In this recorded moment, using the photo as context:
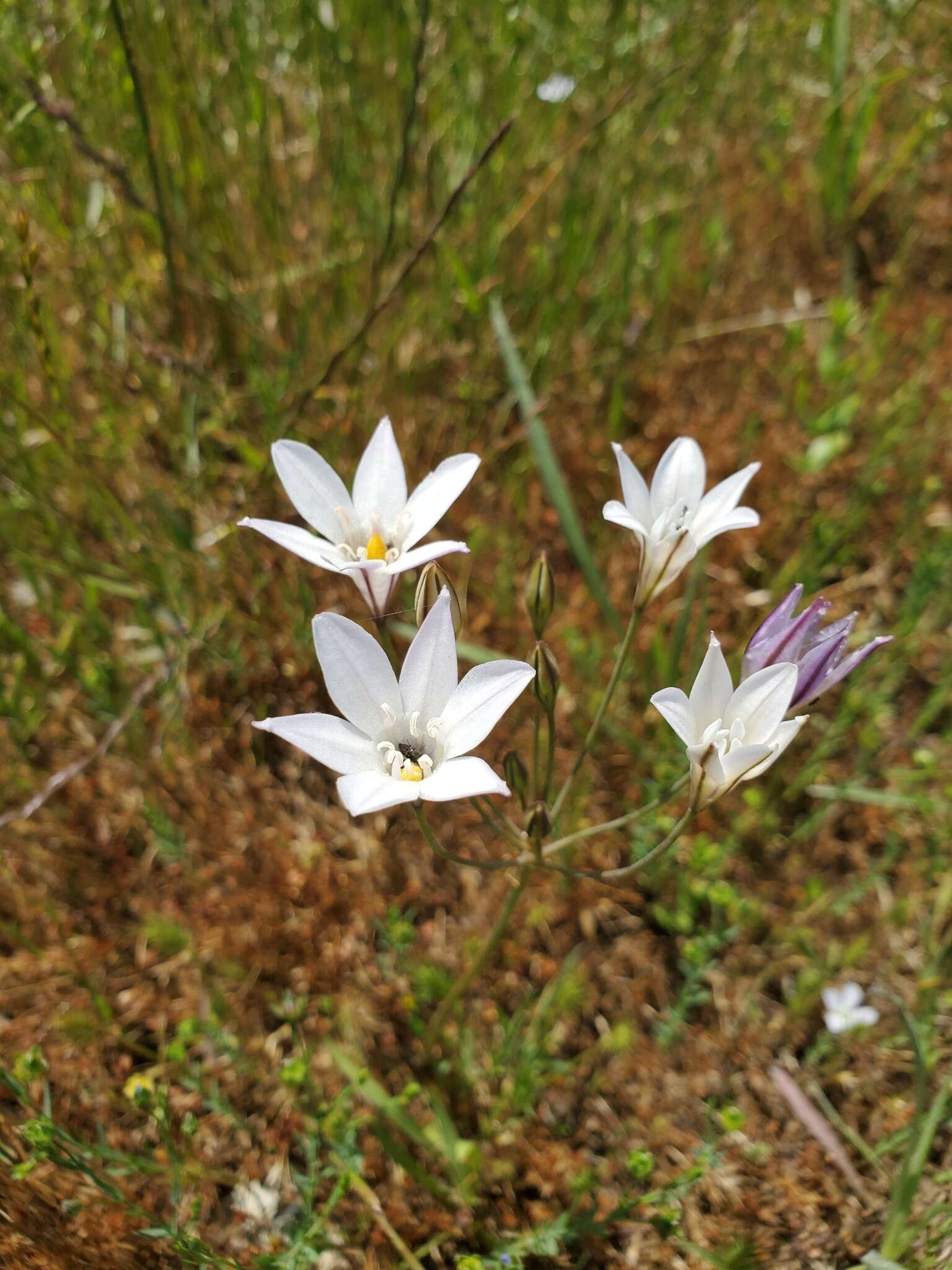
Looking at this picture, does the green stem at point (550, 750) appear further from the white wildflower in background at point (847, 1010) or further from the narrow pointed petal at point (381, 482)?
the white wildflower in background at point (847, 1010)

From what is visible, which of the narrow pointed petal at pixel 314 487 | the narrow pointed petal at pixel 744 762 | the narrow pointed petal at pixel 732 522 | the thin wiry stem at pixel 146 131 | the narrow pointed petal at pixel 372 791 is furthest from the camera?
the thin wiry stem at pixel 146 131

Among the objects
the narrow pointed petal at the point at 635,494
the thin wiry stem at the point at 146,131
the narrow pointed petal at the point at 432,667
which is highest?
the thin wiry stem at the point at 146,131

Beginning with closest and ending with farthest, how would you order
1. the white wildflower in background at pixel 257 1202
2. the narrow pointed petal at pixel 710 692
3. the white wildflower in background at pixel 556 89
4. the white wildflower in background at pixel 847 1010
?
the narrow pointed petal at pixel 710 692 < the white wildflower in background at pixel 257 1202 < the white wildflower in background at pixel 847 1010 < the white wildflower in background at pixel 556 89

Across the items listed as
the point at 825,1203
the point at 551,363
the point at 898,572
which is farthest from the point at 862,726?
the point at 551,363

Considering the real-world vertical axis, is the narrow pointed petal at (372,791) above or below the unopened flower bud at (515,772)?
below

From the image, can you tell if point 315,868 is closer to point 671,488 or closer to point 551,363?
point 671,488

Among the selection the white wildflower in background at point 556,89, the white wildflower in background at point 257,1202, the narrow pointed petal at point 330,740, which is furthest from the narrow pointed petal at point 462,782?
the white wildflower in background at point 556,89
